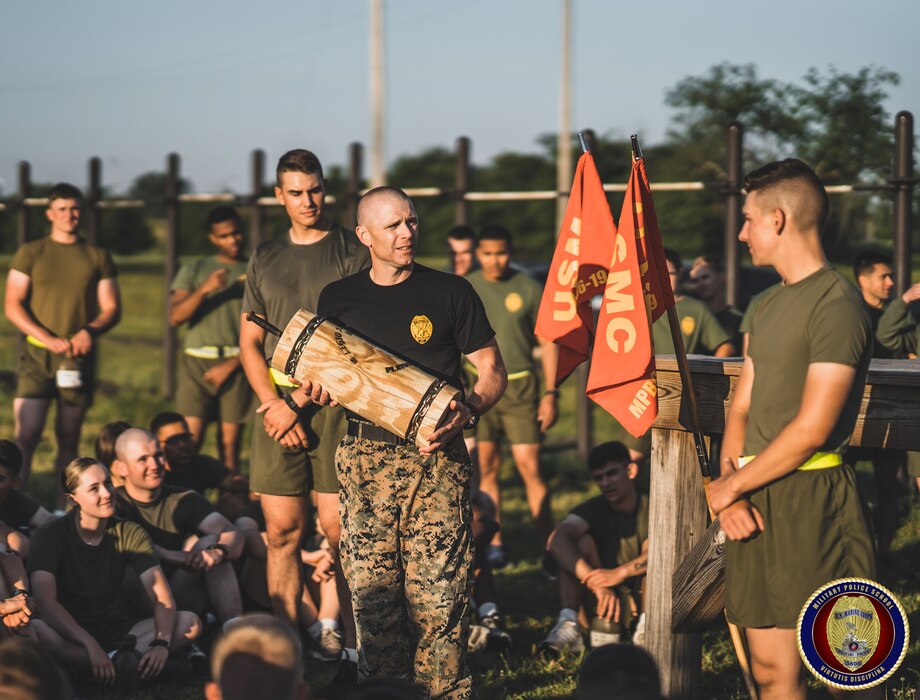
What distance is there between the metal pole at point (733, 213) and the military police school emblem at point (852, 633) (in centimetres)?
587

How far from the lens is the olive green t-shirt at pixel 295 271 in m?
5.27

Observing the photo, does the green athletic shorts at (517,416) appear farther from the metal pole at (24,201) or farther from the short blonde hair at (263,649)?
the metal pole at (24,201)

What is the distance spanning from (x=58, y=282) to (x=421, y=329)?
4543 millimetres

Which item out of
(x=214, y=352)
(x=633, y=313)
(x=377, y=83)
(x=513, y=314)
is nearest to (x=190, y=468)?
(x=214, y=352)

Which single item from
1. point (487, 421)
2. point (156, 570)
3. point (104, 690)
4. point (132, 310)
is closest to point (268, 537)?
point (156, 570)

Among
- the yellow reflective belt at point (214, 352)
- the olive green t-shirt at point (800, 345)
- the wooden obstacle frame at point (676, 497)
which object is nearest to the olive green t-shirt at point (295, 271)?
the wooden obstacle frame at point (676, 497)

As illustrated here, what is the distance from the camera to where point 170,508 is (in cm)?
617

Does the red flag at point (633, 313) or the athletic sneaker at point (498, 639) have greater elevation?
the red flag at point (633, 313)

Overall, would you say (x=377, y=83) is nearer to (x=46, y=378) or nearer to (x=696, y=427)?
(x=46, y=378)

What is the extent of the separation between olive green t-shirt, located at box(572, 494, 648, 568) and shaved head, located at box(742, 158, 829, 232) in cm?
301

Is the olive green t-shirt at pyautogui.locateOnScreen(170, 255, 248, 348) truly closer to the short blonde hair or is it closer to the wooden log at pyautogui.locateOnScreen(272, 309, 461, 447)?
the wooden log at pyautogui.locateOnScreen(272, 309, 461, 447)

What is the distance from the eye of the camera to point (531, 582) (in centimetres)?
733

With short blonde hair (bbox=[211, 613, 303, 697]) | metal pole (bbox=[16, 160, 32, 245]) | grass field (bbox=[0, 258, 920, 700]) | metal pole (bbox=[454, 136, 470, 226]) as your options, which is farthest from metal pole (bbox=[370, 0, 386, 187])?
short blonde hair (bbox=[211, 613, 303, 697])

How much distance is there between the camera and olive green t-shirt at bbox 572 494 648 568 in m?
6.27
